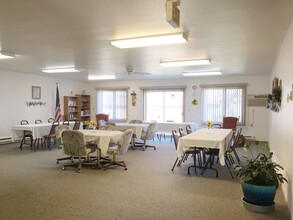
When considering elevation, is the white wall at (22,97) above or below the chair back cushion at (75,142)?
above

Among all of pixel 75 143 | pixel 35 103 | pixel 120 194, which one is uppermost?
pixel 35 103

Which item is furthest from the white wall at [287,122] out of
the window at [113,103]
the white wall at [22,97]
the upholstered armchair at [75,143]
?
the white wall at [22,97]

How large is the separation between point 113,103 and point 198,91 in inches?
159

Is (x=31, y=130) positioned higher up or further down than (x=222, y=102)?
further down

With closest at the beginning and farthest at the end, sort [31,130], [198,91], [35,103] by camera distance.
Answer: [31,130], [35,103], [198,91]

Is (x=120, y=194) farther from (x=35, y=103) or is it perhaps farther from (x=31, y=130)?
(x=35, y=103)

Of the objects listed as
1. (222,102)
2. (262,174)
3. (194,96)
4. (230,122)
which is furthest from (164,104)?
(262,174)

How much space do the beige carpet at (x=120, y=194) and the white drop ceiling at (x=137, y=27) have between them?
2.48 metres

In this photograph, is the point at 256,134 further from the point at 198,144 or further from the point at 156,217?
the point at 156,217

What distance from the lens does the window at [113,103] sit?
11.2 meters

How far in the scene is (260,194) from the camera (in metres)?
3.04

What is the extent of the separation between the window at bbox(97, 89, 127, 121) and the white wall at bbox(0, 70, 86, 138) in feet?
6.13

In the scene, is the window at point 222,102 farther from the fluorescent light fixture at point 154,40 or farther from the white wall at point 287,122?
the fluorescent light fixture at point 154,40

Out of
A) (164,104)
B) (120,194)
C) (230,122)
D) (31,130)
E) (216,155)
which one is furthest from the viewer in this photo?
(164,104)
